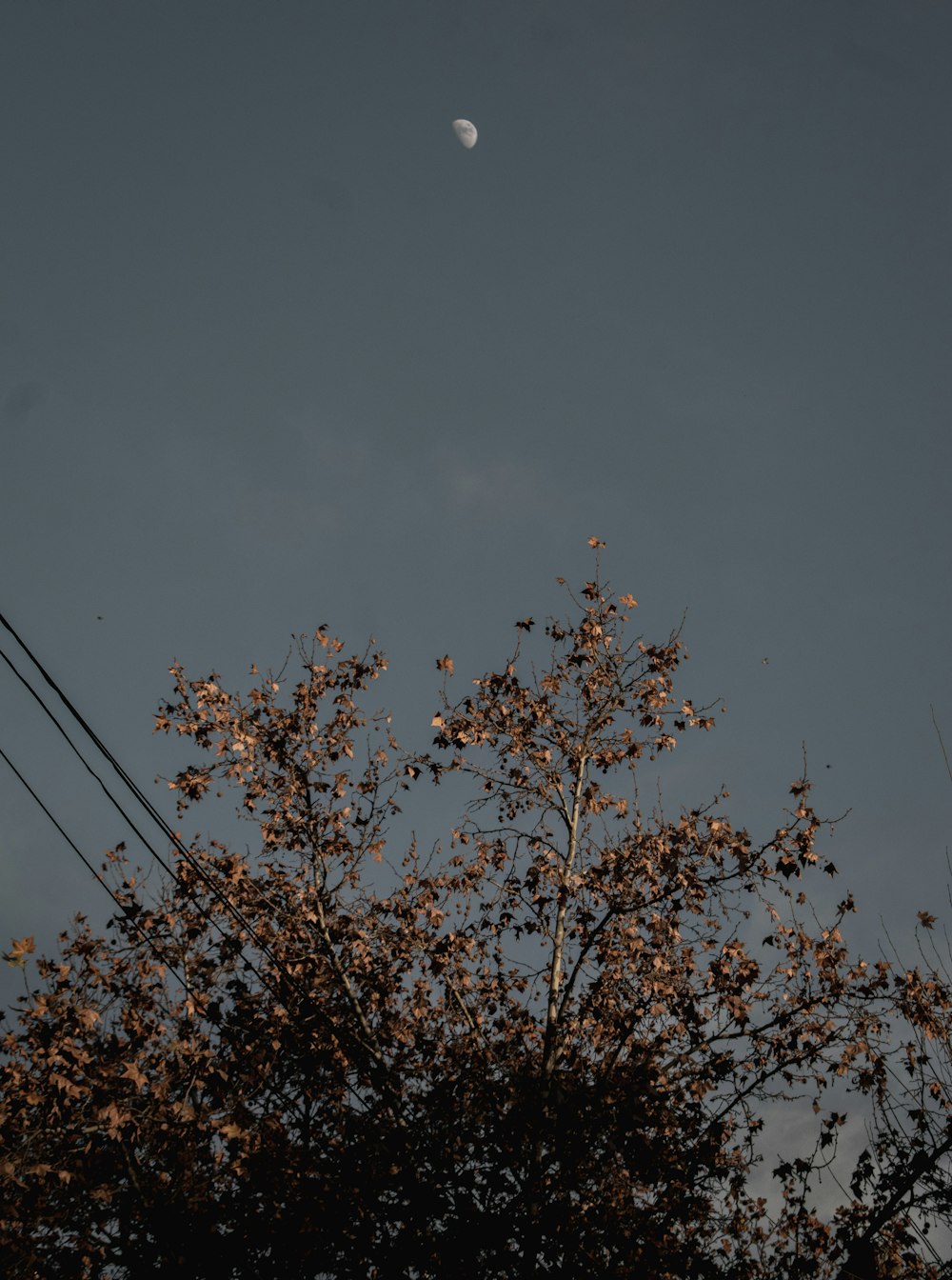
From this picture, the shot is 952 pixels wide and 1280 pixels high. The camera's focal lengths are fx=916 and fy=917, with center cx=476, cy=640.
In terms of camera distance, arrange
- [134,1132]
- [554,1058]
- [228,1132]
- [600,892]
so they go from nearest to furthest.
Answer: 1. [228,1132]
2. [134,1132]
3. [554,1058]
4. [600,892]

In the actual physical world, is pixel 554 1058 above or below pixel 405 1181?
above

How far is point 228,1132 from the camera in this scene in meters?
10.1

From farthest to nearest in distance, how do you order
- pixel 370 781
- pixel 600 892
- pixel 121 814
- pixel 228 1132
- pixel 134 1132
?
pixel 370 781 < pixel 600 892 < pixel 134 1132 < pixel 228 1132 < pixel 121 814

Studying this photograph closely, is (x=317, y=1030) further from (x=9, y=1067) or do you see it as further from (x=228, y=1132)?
(x=9, y=1067)

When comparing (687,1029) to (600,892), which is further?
(600,892)

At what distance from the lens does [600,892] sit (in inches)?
526

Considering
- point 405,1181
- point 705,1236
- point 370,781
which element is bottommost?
point 705,1236

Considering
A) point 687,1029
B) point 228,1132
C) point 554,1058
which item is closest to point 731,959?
point 687,1029

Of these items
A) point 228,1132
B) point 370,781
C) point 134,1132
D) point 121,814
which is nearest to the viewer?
point 121,814

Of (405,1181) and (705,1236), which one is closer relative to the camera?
(405,1181)

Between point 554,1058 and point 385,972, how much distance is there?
109 inches

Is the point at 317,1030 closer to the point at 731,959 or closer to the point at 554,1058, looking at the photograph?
the point at 554,1058

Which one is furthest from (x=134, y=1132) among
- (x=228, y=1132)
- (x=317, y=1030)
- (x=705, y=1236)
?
(x=705, y=1236)

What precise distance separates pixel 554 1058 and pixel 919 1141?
4.63 meters
